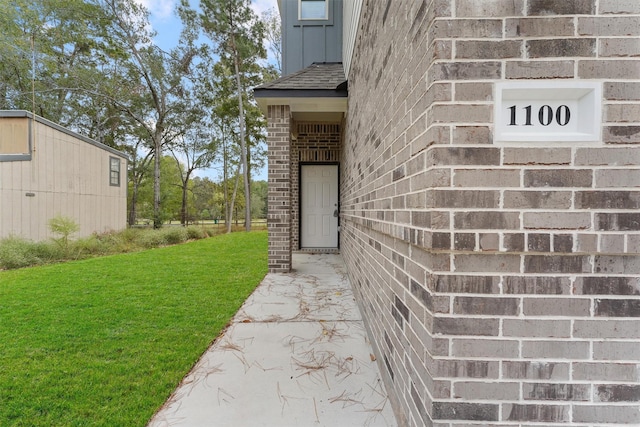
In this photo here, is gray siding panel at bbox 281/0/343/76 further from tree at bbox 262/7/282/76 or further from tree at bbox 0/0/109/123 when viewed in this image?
tree at bbox 0/0/109/123

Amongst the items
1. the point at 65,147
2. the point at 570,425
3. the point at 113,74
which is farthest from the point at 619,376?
the point at 113,74

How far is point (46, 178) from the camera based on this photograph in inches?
363

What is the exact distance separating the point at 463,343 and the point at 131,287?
501 centimetres

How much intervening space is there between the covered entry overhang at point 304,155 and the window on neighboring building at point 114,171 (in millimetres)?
9103

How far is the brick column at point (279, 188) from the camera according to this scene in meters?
5.40

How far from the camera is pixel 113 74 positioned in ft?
55.0

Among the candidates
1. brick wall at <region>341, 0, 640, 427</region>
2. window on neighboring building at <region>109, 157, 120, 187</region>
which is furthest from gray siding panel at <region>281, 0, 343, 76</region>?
window on neighboring building at <region>109, 157, 120, 187</region>

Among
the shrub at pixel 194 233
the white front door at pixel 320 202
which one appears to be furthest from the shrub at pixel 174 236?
the white front door at pixel 320 202

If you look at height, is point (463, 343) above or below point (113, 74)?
below

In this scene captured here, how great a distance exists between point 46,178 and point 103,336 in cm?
907

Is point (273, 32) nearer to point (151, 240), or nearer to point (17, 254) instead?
point (151, 240)

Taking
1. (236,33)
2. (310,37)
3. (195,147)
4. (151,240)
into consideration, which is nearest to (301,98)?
(310,37)

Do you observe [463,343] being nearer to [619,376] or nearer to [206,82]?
[619,376]

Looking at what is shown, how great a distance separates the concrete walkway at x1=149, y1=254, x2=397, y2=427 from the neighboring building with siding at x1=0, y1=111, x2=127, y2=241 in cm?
883
